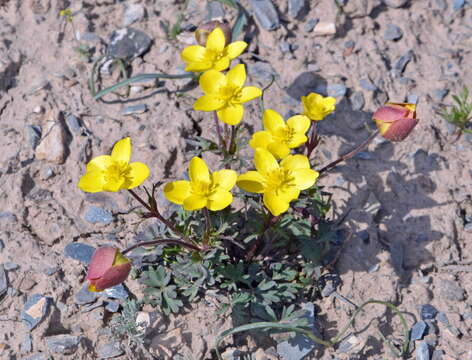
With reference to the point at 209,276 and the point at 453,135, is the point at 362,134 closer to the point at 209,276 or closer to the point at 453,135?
the point at 453,135

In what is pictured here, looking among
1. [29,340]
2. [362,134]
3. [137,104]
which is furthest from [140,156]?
[362,134]

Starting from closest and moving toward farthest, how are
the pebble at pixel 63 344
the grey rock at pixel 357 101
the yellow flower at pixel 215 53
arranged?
1. the pebble at pixel 63 344
2. the yellow flower at pixel 215 53
3. the grey rock at pixel 357 101

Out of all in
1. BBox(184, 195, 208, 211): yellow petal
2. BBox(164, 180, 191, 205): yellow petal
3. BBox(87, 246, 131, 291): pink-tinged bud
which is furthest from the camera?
BBox(164, 180, 191, 205): yellow petal

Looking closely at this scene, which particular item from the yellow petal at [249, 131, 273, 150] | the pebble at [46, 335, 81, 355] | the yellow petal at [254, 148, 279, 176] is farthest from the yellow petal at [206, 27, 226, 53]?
the pebble at [46, 335, 81, 355]

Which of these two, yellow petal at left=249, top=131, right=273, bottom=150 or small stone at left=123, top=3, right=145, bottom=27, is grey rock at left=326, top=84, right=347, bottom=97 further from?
small stone at left=123, top=3, right=145, bottom=27

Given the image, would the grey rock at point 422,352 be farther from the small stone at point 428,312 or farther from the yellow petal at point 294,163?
the yellow petal at point 294,163

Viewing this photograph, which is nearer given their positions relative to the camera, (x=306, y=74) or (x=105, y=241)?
(x=105, y=241)

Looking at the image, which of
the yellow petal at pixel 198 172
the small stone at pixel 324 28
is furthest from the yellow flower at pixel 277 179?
the small stone at pixel 324 28
